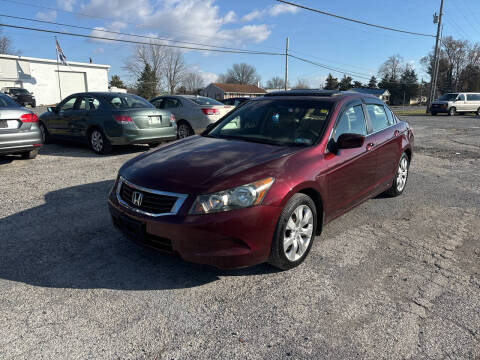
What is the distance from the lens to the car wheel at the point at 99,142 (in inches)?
332

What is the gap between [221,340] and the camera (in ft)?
7.72

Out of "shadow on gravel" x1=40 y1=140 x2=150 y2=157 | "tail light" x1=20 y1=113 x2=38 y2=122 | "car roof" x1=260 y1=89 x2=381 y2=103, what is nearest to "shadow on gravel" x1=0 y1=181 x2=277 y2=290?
"car roof" x1=260 y1=89 x2=381 y2=103

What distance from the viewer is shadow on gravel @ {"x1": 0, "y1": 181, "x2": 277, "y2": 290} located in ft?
9.98

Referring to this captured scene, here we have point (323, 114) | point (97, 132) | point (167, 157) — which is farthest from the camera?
point (97, 132)

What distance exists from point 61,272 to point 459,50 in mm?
100316

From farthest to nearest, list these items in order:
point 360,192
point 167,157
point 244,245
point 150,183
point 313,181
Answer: point 360,192, point 167,157, point 313,181, point 150,183, point 244,245

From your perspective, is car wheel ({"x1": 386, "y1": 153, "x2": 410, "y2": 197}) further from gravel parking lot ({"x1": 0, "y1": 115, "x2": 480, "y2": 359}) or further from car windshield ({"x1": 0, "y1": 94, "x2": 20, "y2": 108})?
car windshield ({"x1": 0, "y1": 94, "x2": 20, "y2": 108})

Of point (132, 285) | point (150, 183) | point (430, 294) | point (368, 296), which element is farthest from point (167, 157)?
point (430, 294)

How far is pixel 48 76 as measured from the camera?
41.0 metres

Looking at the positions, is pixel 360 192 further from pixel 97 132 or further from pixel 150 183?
pixel 97 132

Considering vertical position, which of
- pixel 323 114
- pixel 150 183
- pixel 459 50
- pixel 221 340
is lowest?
pixel 221 340

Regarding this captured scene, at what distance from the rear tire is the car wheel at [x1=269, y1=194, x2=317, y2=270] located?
6.40 metres

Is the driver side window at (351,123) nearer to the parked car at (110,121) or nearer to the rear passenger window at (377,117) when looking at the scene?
A: the rear passenger window at (377,117)

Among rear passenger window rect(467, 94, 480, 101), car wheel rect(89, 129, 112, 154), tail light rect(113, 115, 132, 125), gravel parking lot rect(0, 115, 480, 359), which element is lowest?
gravel parking lot rect(0, 115, 480, 359)
